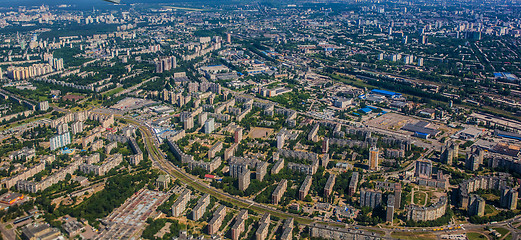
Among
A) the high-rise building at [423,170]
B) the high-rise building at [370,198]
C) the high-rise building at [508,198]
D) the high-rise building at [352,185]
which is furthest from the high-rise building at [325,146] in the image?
the high-rise building at [508,198]

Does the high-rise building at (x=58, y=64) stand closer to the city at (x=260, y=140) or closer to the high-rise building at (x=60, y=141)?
the city at (x=260, y=140)

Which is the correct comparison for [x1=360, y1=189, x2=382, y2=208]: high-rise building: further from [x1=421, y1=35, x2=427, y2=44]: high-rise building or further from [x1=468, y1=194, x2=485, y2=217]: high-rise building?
[x1=421, y1=35, x2=427, y2=44]: high-rise building

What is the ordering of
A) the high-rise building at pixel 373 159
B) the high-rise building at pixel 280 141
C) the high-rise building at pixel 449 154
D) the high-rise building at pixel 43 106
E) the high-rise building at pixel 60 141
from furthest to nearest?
the high-rise building at pixel 43 106
the high-rise building at pixel 280 141
the high-rise building at pixel 60 141
the high-rise building at pixel 449 154
the high-rise building at pixel 373 159

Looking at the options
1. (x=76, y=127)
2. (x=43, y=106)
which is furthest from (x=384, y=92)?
(x=43, y=106)

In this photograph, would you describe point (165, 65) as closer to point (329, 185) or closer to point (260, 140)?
point (260, 140)

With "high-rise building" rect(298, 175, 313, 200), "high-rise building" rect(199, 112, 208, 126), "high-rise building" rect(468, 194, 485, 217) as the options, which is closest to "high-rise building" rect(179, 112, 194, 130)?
"high-rise building" rect(199, 112, 208, 126)

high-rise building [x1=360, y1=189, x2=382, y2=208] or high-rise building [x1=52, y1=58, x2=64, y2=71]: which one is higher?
high-rise building [x1=52, y1=58, x2=64, y2=71]
